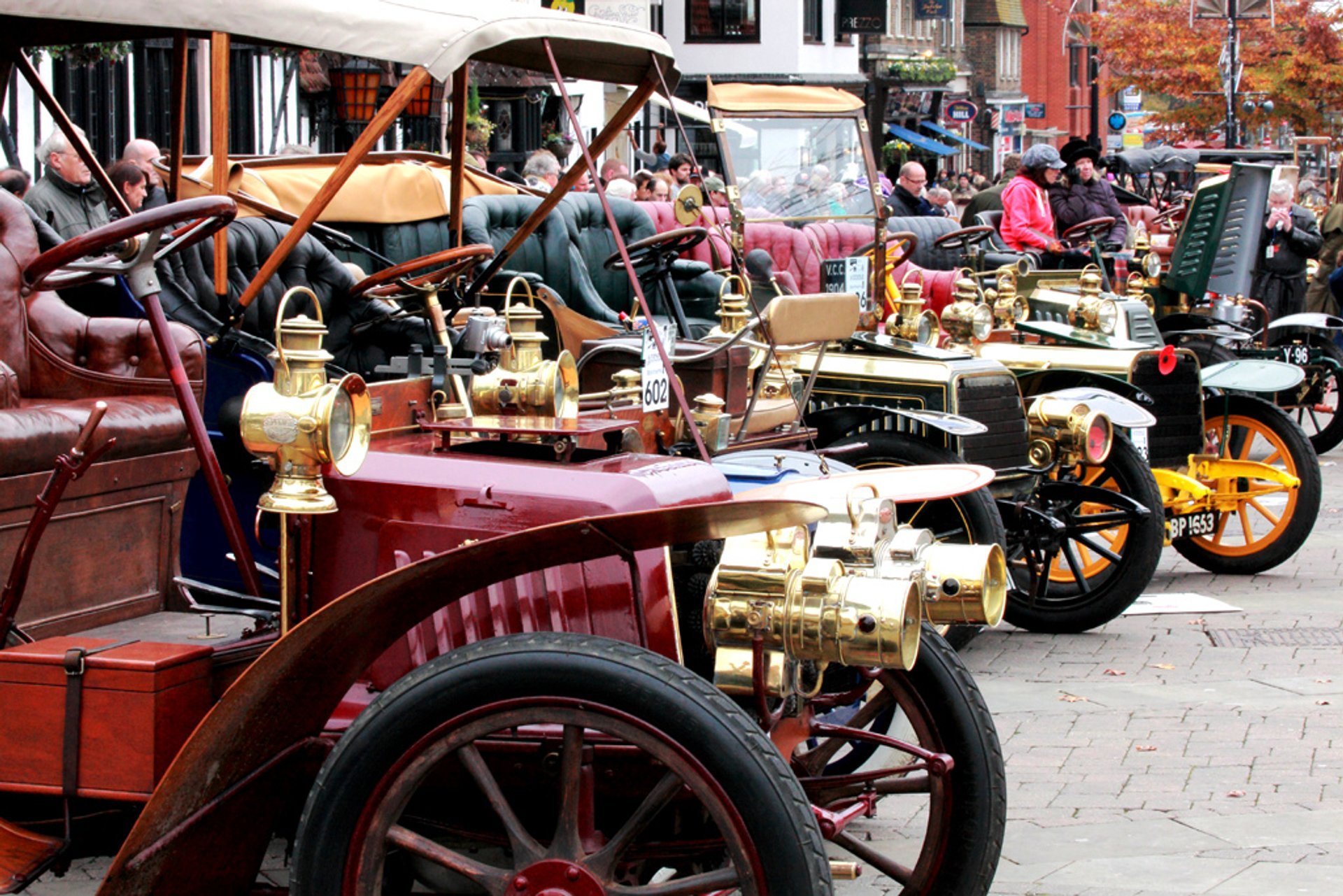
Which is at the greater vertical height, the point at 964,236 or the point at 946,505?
the point at 964,236

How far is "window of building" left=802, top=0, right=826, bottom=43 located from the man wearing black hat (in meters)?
24.3

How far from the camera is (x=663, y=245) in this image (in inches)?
A: 252

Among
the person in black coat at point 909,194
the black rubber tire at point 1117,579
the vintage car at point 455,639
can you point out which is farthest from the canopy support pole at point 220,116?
the person in black coat at point 909,194

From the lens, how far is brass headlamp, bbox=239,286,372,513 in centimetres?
309

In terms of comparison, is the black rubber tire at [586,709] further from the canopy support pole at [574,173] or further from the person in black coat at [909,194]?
the person in black coat at [909,194]

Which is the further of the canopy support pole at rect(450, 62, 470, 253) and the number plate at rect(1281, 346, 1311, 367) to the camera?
the number plate at rect(1281, 346, 1311, 367)

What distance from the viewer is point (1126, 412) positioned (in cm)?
684

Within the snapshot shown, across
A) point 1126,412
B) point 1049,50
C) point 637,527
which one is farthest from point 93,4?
point 1049,50

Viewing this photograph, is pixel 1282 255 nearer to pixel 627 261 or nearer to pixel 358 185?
pixel 358 185

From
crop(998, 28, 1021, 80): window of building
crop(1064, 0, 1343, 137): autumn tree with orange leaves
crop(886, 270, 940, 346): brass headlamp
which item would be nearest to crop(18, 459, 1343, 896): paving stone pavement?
crop(886, 270, 940, 346): brass headlamp

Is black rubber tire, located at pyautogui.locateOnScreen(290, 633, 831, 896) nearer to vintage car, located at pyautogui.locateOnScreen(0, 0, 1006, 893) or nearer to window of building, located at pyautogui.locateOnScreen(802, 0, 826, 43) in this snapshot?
vintage car, located at pyautogui.locateOnScreen(0, 0, 1006, 893)

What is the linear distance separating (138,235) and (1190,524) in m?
5.32

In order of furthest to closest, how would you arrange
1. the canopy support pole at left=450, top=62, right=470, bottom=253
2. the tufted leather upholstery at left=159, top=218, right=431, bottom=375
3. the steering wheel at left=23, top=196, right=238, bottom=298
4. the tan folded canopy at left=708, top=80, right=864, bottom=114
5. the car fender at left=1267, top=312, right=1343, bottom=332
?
the car fender at left=1267, top=312, right=1343, bottom=332 < the tan folded canopy at left=708, top=80, right=864, bottom=114 < the tufted leather upholstery at left=159, top=218, right=431, bottom=375 < the canopy support pole at left=450, top=62, right=470, bottom=253 < the steering wheel at left=23, top=196, right=238, bottom=298

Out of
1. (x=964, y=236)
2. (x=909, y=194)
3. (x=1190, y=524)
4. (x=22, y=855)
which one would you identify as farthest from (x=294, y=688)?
(x=909, y=194)
